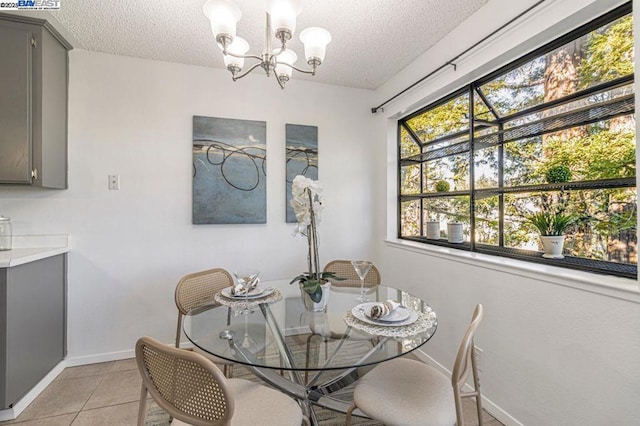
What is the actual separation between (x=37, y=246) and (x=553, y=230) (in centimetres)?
344

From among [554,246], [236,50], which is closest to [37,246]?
[236,50]

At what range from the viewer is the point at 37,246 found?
2271 millimetres

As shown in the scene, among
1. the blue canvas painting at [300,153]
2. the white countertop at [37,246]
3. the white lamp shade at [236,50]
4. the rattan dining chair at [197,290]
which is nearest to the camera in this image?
the white lamp shade at [236,50]

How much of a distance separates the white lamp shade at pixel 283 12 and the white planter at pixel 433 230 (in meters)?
1.90

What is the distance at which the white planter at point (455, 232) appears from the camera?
7.50ft

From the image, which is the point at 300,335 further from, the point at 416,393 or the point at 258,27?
the point at 258,27

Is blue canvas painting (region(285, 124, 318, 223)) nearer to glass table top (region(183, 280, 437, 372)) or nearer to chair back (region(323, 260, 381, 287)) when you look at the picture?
chair back (region(323, 260, 381, 287))

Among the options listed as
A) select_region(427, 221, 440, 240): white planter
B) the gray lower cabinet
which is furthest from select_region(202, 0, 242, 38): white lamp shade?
select_region(427, 221, 440, 240): white planter

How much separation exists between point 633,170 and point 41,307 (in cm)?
341

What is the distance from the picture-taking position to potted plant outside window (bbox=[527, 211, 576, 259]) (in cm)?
160

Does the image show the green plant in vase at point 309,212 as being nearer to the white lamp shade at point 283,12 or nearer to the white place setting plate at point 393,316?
the white place setting plate at point 393,316

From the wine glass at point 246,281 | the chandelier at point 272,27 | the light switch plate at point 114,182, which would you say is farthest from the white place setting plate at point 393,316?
the light switch plate at point 114,182

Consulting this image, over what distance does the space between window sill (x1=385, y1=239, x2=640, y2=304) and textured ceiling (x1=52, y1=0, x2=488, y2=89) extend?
1.57 meters

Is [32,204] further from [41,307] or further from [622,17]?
[622,17]
